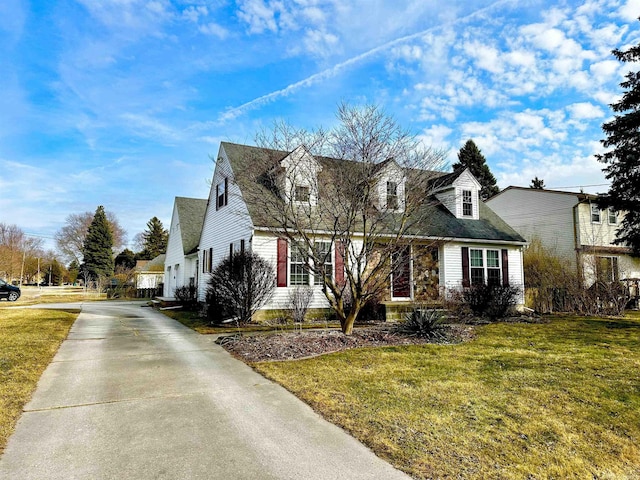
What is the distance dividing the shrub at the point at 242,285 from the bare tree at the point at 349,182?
2459mm

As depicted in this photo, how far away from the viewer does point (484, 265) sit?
18.4m

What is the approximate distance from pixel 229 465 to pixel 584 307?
17.6 meters

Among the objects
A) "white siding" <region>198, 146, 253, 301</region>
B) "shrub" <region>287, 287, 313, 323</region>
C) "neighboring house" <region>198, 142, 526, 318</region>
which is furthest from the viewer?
"white siding" <region>198, 146, 253, 301</region>

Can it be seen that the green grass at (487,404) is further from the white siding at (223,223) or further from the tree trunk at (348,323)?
the white siding at (223,223)

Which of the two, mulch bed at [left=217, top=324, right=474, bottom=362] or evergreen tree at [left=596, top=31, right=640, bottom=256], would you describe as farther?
evergreen tree at [left=596, top=31, right=640, bottom=256]

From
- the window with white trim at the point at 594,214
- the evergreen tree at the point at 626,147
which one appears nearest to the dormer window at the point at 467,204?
the evergreen tree at the point at 626,147

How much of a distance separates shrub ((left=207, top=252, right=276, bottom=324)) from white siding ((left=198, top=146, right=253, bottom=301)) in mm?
1397

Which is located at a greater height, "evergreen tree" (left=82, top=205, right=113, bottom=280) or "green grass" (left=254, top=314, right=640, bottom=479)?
"evergreen tree" (left=82, top=205, right=113, bottom=280)

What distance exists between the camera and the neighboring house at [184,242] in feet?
77.2

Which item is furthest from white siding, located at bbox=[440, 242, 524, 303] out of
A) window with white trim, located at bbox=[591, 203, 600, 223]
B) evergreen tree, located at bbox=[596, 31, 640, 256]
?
window with white trim, located at bbox=[591, 203, 600, 223]

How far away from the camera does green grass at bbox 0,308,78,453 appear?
502 centimetres

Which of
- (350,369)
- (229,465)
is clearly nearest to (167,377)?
(350,369)

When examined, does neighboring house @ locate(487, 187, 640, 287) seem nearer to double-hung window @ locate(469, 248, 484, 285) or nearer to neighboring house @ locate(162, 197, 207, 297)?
double-hung window @ locate(469, 248, 484, 285)

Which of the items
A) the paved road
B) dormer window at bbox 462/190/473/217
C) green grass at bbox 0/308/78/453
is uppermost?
dormer window at bbox 462/190/473/217
